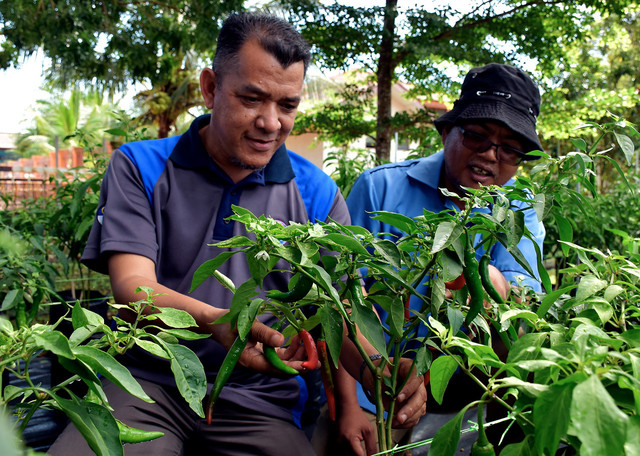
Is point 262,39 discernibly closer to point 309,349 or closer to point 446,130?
point 446,130

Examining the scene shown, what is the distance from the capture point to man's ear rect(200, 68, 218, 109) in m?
1.80

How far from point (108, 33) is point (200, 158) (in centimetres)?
410

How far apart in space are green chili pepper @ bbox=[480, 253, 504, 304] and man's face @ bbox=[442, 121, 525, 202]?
1.04 metres

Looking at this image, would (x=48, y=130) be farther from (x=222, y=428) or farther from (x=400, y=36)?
(x=222, y=428)

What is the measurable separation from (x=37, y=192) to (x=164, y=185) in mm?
6470

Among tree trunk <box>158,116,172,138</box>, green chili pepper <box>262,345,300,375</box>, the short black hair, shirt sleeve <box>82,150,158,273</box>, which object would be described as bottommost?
green chili pepper <box>262,345,300,375</box>

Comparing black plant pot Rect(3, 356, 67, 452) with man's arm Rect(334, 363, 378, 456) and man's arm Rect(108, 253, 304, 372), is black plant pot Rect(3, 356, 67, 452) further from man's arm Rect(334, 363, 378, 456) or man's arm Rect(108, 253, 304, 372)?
man's arm Rect(334, 363, 378, 456)

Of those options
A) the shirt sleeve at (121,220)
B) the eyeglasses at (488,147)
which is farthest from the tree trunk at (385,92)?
the shirt sleeve at (121,220)

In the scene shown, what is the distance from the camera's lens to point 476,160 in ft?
6.48

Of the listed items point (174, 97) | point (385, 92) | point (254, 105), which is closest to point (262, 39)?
point (254, 105)

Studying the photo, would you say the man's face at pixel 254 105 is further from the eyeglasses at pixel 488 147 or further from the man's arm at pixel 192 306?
the eyeglasses at pixel 488 147

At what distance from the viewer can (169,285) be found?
1639 mm

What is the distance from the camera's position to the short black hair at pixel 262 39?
5.42 ft

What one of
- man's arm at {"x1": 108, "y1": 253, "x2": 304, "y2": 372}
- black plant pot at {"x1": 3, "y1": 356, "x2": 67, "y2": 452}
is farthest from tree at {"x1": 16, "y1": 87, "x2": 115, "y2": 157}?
man's arm at {"x1": 108, "y1": 253, "x2": 304, "y2": 372}
